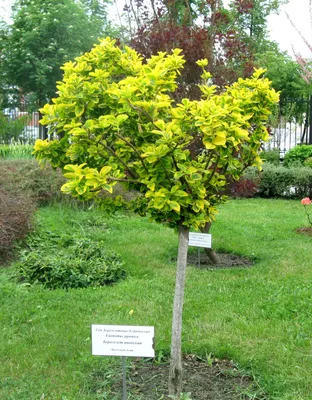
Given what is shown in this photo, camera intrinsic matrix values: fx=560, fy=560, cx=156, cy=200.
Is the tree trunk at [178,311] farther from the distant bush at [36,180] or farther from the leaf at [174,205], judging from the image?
the distant bush at [36,180]

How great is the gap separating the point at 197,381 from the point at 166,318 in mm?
1061

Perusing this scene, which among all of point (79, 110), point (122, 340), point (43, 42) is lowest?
point (122, 340)

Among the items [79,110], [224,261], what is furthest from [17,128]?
[79,110]

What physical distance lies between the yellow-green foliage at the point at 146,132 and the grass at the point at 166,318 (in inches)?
45.9

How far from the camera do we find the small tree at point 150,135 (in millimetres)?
2873

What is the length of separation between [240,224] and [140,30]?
10.9 ft

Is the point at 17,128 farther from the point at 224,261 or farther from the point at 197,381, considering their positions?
the point at 197,381

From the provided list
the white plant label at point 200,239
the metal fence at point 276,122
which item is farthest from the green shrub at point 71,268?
the metal fence at point 276,122

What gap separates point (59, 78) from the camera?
18078 mm

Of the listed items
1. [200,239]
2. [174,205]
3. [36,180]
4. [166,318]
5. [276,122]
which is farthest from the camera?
[276,122]

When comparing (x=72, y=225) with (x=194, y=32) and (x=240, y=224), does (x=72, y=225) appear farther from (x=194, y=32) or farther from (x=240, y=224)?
(x=194, y=32)

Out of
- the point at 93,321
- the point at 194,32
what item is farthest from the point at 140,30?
the point at 93,321

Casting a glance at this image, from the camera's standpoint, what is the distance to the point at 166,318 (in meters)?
4.60

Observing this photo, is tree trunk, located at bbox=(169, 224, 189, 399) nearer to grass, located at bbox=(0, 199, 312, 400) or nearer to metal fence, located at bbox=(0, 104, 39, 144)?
grass, located at bbox=(0, 199, 312, 400)
